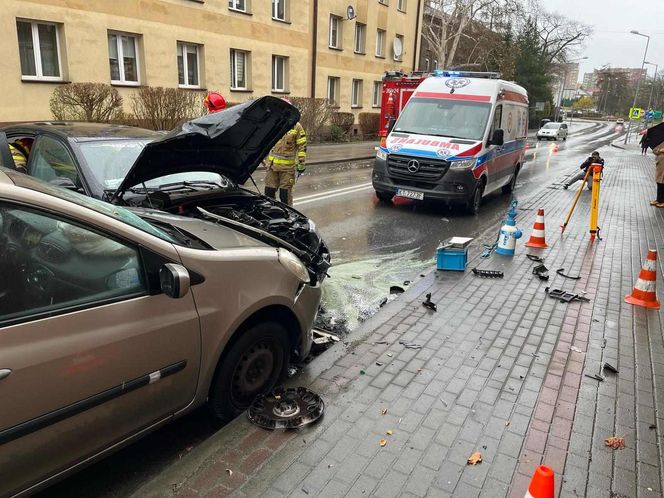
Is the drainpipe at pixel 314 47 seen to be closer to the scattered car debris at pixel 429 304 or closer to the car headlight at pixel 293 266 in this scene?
the scattered car debris at pixel 429 304

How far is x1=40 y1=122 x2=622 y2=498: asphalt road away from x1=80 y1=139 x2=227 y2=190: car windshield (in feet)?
6.90

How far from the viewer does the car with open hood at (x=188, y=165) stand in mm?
4469

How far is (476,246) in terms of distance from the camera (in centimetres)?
802

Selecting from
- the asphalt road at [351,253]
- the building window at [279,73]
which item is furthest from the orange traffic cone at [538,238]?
the building window at [279,73]

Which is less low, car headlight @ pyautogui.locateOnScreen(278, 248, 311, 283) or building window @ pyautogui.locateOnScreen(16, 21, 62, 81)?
building window @ pyautogui.locateOnScreen(16, 21, 62, 81)

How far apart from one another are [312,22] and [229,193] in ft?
76.1

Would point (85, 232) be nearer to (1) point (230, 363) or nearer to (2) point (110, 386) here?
(2) point (110, 386)

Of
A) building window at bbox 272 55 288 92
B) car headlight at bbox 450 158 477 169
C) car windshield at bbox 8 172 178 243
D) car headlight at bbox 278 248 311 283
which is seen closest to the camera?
car windshield at bbox 8 172 178 243

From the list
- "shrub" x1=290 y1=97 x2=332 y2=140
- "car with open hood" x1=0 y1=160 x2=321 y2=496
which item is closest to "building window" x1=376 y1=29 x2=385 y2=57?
"shrub" x1=290 y1=97 x2=332 y2=140

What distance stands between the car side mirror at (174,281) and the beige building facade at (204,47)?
14.6 meters

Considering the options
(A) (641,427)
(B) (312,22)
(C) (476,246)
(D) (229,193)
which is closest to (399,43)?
(B) (312,22)

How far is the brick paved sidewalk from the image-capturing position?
274 cm

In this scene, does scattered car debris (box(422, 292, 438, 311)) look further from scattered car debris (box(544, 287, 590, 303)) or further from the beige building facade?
the beige building facade

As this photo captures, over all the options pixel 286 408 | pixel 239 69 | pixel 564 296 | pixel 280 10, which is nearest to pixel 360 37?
pixel 280 10
